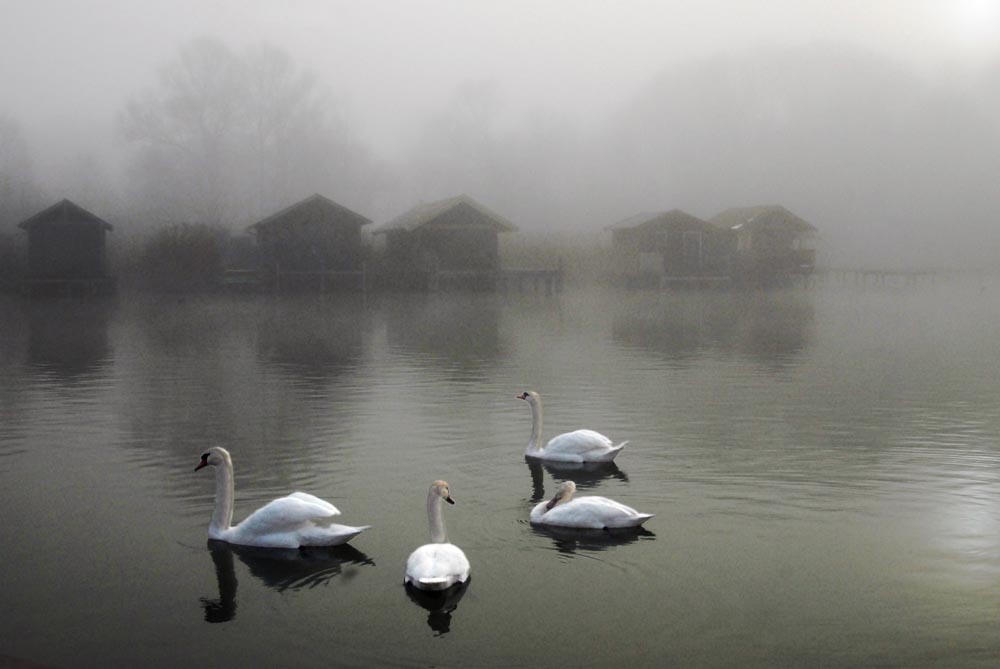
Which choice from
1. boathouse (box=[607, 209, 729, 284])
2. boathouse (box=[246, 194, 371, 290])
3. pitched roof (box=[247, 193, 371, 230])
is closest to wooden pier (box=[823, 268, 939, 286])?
boathouse (box=[607, 209, 729, 284])

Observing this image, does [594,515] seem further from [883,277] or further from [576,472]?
[883,277]

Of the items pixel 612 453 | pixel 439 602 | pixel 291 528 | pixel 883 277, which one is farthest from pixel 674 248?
pixel 439 602

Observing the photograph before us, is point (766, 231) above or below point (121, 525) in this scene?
above

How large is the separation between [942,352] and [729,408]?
45.0ft

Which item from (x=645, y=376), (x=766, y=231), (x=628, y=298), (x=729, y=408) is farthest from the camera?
(x=766, y=231)

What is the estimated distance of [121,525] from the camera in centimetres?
1263

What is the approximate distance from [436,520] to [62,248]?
59.2 m

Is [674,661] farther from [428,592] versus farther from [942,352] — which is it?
[942,352]

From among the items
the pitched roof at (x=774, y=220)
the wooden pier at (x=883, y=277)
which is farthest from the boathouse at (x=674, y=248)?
the wooden pier at (x=883, y=277)

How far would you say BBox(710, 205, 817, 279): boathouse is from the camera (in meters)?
86.4

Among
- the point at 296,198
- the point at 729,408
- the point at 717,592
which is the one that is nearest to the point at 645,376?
the point at 729,408

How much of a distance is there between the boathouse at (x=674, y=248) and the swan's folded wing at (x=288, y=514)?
7436 cm

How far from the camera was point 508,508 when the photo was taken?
13250 millimetres

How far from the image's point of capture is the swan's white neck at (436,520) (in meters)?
11.0
